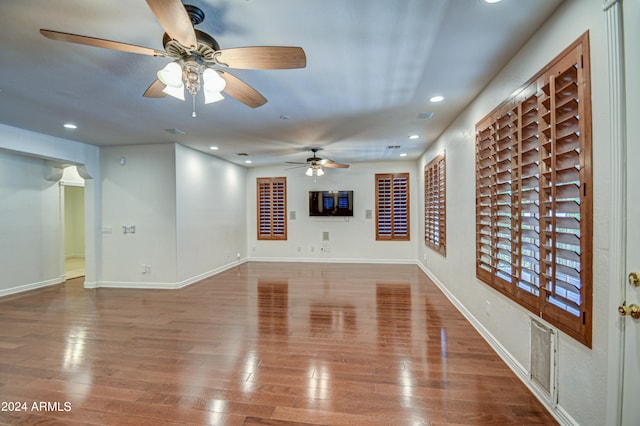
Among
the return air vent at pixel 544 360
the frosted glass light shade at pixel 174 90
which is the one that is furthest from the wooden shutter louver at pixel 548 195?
the frosted glass light shade at pixel 174 90

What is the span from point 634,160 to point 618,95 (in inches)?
13.2

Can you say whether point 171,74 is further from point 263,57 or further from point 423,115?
point 423,115

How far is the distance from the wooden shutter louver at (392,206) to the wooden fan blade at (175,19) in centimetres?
628

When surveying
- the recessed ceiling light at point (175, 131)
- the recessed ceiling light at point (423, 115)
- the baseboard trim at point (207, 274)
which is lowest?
the baseboard trim at point (207, 274)

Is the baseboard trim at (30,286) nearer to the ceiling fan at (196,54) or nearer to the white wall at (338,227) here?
the white wall at (338,227)

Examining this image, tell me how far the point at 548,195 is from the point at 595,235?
0.46 meters

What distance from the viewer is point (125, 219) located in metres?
5.38

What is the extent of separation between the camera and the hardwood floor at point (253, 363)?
6.47ft

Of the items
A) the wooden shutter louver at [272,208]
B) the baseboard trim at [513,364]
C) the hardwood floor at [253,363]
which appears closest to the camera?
the baseboard trim at [513,364]

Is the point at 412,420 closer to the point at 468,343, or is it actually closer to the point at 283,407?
the point at 283,407

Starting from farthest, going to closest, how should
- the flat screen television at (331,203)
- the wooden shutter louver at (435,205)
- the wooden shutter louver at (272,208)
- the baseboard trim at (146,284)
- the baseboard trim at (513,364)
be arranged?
the wooden shutter louver at (272,208)
the flat screen television at (331,203)
the baseboard trim at (146,284)
the wooden shutter louver at (435,205)
the baseboard trim at (513,364)

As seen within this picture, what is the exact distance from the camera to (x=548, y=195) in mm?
1906

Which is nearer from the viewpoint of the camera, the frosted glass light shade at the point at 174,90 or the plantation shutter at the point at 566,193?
the plantation shutter at the point at 566,193

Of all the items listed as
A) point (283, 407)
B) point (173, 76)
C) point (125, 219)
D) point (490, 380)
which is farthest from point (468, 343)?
point (125, 219)
